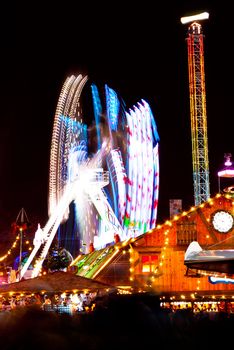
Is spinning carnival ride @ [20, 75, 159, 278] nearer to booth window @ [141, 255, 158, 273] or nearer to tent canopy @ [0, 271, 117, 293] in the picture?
booth window @ [141, 255, 158, 273]

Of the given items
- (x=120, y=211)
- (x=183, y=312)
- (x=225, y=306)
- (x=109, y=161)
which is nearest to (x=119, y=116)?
(x=109, y=161)

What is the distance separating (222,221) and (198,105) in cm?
2136

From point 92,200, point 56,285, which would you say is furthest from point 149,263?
point 92,200

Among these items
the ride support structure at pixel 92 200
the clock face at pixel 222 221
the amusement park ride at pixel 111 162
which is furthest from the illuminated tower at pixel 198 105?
the clock face at pixel 222 221

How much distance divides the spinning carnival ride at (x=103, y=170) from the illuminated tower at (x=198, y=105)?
406cm

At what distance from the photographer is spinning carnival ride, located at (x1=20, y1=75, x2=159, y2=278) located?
39.3 metres

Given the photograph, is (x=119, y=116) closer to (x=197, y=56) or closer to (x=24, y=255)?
(x=197, y=56)

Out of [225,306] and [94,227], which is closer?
[225,306]

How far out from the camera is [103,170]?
45.8 meters

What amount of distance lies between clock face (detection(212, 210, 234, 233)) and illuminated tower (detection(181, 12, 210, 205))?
16668mm

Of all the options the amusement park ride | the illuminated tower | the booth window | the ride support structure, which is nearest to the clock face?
the booth window

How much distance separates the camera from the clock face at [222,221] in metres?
25.7

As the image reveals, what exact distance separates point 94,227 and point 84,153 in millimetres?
6545

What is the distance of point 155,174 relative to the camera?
40.5 metres
